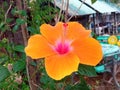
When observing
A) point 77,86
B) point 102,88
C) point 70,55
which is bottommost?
point 102,88

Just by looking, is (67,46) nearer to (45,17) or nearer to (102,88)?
(45,17)

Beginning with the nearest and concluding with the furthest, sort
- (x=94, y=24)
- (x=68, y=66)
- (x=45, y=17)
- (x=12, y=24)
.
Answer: (x=68, y=66) < (x=12, y=24) < (x=45, y=17) < (x=94, y=24)

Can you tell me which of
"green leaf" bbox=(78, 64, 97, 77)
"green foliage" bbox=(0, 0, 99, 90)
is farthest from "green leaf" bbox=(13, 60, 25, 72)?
"green leaf" bbox=(78, 64, 97, 77)

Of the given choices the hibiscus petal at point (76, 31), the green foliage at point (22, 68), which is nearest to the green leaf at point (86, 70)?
the green foliage at point (22, 68)

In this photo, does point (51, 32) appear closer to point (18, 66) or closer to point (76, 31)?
point (76, 31)

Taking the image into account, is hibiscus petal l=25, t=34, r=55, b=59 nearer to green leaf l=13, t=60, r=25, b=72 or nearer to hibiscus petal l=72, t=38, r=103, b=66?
hibiscus petal l=72, t=38, r=103, b=66

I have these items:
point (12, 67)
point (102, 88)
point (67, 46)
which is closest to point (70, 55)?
point (67, 46)

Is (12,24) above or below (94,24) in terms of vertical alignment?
above
